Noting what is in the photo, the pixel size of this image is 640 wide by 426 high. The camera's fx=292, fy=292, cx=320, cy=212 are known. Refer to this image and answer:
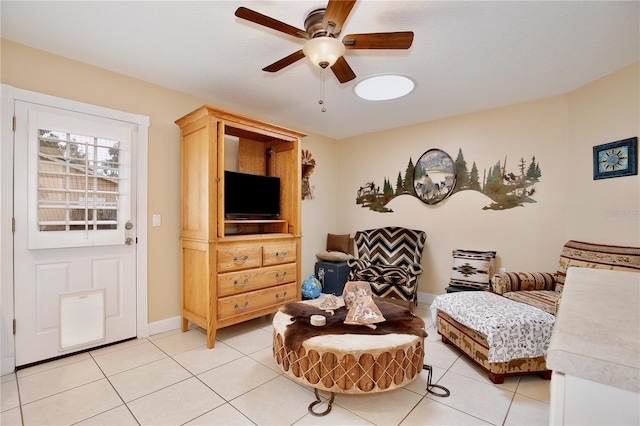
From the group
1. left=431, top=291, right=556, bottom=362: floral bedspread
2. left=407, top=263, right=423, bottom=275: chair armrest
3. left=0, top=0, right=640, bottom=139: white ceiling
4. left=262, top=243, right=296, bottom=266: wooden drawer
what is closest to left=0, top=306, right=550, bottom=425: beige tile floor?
left=431, top=291, right=556, bottom=362: floral bedspread

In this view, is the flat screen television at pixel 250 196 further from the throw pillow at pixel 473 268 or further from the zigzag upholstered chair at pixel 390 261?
the throw pillow at pixel 473 268

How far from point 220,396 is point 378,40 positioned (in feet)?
8.24

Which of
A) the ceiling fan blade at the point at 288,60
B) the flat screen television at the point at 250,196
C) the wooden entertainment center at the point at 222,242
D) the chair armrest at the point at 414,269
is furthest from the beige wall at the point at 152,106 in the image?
the chair armrest at the point at 414,269

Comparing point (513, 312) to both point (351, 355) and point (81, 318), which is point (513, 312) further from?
point (81, 318)

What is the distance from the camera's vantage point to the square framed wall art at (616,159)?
102 inches

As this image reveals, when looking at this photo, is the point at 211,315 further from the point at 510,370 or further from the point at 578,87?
the point at 578,87

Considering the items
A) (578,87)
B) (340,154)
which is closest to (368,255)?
(340,154)

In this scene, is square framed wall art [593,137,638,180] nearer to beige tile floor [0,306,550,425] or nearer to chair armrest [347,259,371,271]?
beige tile floor [0,306,550,425]

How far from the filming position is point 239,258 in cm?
292

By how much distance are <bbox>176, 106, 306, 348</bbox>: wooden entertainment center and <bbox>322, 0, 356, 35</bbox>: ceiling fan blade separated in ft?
4.77

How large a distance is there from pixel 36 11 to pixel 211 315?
101 inches

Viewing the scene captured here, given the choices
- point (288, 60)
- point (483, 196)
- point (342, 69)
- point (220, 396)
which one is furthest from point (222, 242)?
point (483, 196)

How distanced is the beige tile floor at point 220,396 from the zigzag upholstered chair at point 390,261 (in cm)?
100

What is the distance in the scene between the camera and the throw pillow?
3.38 meters
